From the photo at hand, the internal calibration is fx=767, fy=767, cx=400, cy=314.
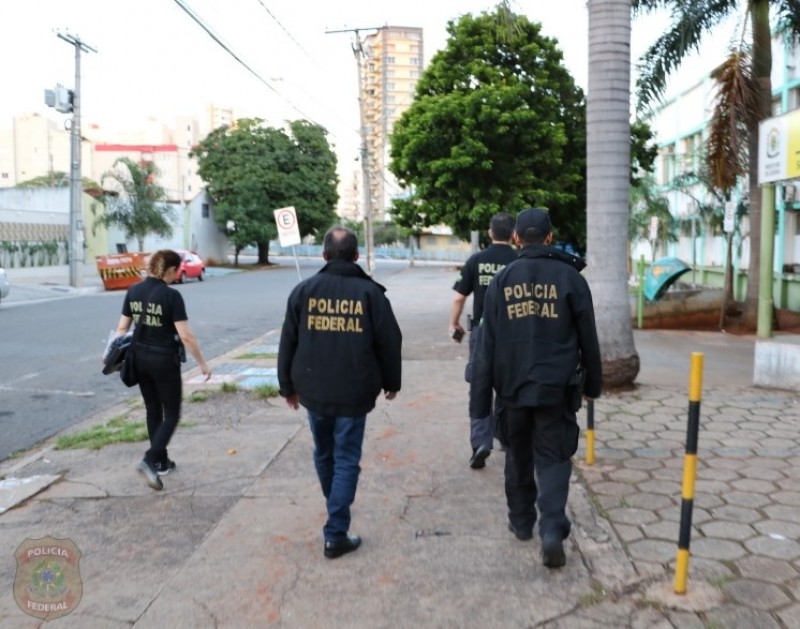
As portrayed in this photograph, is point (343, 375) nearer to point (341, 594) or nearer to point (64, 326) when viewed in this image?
point (341, 594)

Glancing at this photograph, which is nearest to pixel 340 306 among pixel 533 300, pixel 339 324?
pixel 339 324

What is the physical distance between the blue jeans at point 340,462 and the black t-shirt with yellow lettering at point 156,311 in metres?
1.61

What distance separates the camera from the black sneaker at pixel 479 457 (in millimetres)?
5473

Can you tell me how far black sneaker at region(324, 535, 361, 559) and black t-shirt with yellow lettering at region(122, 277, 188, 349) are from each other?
6.53 feet

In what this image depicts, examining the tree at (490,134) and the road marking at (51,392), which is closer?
the road marking at (51,392)

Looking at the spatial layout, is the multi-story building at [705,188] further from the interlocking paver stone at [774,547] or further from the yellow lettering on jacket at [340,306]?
the yellow lettering on jacket at [340,306]

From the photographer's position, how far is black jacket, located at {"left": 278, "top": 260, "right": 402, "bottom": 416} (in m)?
3.96

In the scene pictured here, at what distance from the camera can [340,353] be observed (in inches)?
157

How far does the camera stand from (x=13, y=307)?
19734 millimetres

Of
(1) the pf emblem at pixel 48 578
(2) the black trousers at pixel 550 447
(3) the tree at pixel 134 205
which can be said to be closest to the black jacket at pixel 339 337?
(2) the black trousers at pixel 550 447

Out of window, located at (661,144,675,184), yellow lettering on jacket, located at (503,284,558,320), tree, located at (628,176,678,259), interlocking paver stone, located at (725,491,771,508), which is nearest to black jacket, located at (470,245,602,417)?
yellow lettering on jacket, located at (503,284,558,320)

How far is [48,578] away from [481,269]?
133 inches

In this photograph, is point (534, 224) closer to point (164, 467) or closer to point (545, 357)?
point (545, 357)

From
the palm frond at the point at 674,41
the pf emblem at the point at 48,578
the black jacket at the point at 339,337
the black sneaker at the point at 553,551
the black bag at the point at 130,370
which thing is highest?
the palm frond at the point at 674,41
